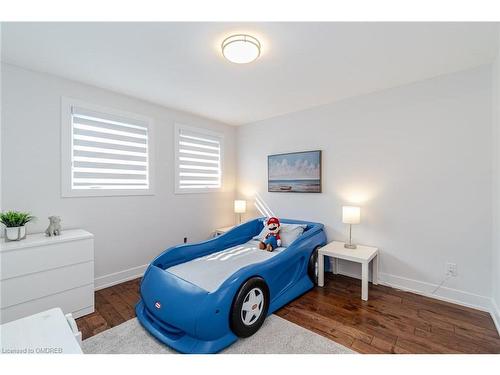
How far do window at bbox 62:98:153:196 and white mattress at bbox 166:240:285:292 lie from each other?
4.30ft

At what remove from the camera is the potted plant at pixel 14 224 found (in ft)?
6.37

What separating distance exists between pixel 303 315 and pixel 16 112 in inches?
132

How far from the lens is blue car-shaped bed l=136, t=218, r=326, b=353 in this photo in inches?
64.4

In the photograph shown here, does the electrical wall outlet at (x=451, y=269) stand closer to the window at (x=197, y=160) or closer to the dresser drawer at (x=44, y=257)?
the window at (x=197, y=160)

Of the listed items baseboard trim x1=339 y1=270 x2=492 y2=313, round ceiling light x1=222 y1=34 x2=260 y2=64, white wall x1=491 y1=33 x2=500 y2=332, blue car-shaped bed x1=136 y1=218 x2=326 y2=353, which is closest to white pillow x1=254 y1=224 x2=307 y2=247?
blue car-shaped bed x1=136 y1=218 x2=326 y2=353

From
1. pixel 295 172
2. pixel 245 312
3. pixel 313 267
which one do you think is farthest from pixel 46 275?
pixel 295 172

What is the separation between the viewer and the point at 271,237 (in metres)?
2.90

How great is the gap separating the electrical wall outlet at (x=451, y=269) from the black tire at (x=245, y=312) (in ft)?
6.42

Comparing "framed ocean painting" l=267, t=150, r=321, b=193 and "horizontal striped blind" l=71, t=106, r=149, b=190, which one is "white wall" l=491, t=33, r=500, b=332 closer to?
"framed ocean painting" l=267, t=150, r=321, b=193

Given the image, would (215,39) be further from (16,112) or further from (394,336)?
(394,336)

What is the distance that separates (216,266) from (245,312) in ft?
1.92

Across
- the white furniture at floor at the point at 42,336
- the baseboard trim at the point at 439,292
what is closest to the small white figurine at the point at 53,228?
the white furniture at floor at the point at 42,336

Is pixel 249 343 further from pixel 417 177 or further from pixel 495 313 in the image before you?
pixel 417 177
